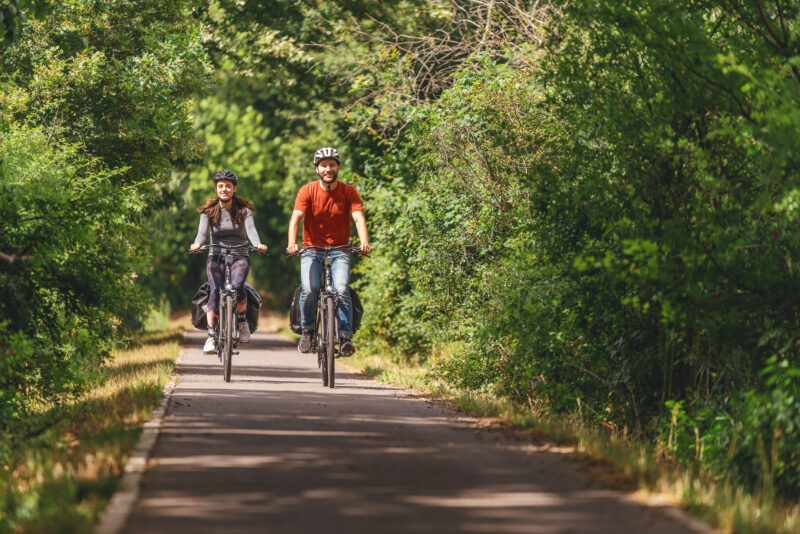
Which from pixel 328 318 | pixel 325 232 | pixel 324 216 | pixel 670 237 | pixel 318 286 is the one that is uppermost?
pixel 324 216

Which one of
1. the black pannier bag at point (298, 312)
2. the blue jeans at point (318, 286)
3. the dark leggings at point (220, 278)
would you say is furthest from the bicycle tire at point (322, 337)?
the dark leggings at point (220, 278)

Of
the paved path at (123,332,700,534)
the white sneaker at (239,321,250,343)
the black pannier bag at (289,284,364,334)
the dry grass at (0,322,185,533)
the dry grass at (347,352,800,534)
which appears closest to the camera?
the paved path at (123,332,700,534)

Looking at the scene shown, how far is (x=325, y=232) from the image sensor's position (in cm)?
1277

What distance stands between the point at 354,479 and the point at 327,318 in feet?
18.4

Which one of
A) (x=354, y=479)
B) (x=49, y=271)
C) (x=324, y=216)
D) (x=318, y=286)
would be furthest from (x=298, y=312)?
(x=354, y=479)

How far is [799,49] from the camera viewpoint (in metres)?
10.8

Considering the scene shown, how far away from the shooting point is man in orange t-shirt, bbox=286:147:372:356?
1255cm

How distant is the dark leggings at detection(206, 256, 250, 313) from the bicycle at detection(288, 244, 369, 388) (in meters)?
1.27

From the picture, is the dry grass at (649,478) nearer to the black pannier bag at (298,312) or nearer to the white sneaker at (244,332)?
the black pannier bag at (298,312)

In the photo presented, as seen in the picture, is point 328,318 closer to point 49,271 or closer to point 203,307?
point 203,307

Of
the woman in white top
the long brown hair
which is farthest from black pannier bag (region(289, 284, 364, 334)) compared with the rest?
the long brown hair

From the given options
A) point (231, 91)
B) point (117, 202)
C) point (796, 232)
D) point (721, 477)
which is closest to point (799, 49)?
point (796, 232)

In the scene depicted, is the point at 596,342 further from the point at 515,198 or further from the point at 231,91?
the point at 231,91

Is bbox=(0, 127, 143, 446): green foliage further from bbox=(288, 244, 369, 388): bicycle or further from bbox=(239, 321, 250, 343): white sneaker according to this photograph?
bbox=(288, 244, 369, 388): bicycle
